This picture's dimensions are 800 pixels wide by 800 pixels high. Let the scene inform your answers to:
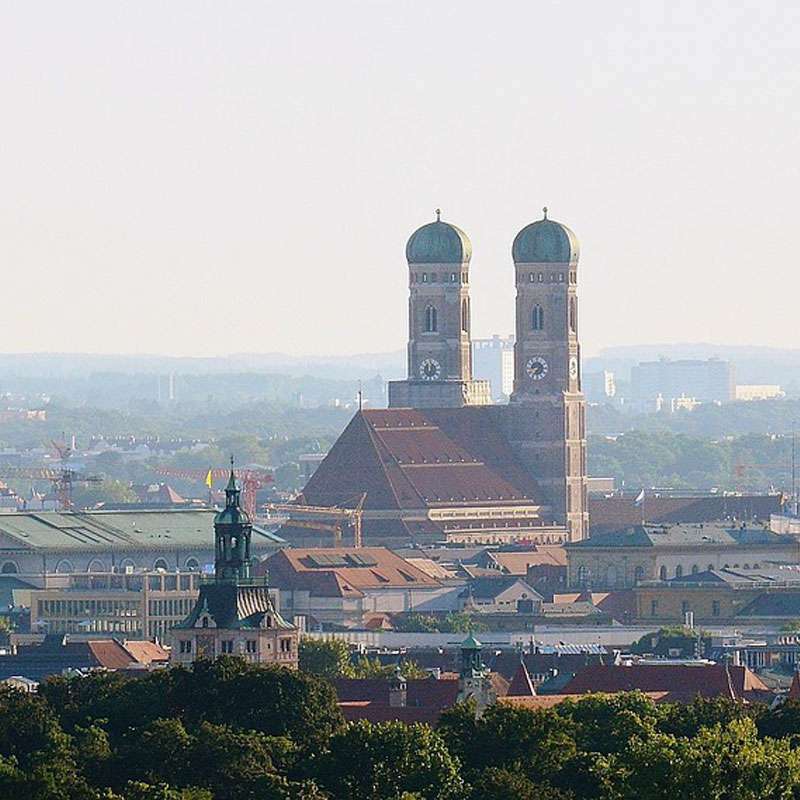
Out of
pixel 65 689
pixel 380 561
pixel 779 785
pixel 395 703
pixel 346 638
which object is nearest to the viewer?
pixel 779 785

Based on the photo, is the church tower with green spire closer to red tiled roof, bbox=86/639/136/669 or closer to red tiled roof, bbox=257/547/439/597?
red tiled roof, bbox=86/639/136/669

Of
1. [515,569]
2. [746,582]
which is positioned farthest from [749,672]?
[515,569]

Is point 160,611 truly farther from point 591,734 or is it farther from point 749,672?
point 591,734

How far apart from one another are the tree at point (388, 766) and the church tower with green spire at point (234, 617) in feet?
86.8

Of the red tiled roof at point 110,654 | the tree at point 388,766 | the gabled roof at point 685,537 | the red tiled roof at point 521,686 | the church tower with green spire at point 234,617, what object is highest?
the gabled roof at point 685,537

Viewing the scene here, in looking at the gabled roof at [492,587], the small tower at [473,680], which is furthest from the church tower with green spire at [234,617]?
the gabled roof at [492,587]

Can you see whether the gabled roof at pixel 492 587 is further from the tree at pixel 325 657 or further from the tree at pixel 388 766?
the tree at pixel 388 766

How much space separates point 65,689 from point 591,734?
12.4 metres

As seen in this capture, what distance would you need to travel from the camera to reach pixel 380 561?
600 ft

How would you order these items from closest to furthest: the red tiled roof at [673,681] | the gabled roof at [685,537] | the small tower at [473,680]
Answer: the small tower at [473,680]
the red tiled roof at [673,681]
the gabled roof at [685,537]

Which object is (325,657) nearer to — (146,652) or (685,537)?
(146,652)

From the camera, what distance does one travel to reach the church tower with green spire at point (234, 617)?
11644 centimetres

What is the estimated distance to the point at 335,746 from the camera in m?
89.1

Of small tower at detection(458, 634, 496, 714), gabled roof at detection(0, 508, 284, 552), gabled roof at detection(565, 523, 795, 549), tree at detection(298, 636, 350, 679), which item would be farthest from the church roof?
gabled roof at detection(565, 523, 795, 549)
